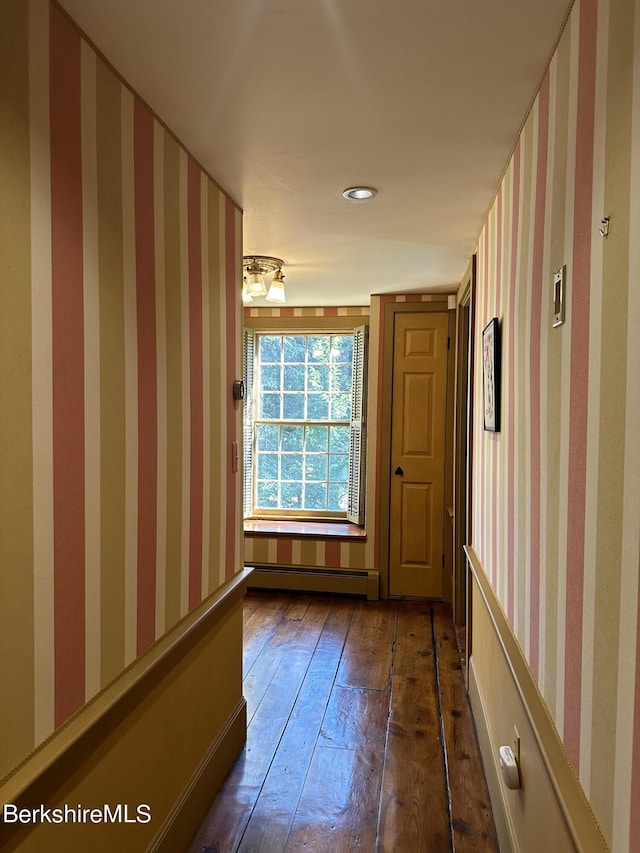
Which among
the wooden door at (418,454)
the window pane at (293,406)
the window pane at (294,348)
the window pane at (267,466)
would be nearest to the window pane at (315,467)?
the window pane at (267,466)

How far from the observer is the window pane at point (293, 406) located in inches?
199

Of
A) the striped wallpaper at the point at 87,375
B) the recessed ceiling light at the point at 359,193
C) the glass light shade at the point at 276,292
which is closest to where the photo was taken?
the striped wallpaper at the point at 87,375

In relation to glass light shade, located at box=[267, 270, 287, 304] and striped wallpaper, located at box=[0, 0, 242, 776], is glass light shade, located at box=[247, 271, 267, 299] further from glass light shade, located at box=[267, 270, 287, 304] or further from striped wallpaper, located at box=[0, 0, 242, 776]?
striped wallpaper, located at box=[0, 0, 242, 776]

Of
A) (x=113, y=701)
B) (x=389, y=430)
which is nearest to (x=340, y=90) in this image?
(x=113, y=701)

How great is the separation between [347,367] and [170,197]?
127 inches

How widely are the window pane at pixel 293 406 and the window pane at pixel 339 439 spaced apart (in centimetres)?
31

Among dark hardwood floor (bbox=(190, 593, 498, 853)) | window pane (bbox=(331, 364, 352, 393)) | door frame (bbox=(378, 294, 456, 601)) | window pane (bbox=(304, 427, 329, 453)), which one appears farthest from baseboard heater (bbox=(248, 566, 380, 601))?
window pane (bbox=(331, 364, 352, 393))

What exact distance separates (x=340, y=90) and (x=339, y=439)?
359 cm

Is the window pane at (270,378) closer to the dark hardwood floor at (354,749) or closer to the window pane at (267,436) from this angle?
the window pane at (267,436)

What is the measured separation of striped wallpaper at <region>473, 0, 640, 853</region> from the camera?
925 millimetres

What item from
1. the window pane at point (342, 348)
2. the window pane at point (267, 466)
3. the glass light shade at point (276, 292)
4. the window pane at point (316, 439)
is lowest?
the window pane at point (267, 466)

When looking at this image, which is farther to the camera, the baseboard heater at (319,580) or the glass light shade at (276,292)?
the baseboard heater at (319,580)

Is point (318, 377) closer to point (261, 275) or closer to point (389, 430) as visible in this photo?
point (389, 430)

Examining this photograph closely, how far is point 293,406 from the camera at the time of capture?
16.6ft
